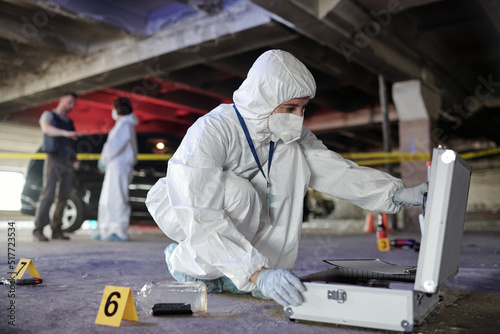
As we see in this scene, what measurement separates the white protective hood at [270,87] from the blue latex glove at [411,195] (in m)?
0.53

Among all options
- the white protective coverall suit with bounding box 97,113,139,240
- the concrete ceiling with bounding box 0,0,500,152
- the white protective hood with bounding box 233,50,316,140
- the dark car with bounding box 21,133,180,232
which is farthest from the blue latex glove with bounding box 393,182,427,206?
the dark car with bounding box 21,133,180,232

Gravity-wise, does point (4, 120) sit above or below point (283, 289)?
above

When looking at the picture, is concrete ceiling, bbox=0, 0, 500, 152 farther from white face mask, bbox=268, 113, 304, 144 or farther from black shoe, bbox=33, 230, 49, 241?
white face mask, bbox=268, 113, 304, 144

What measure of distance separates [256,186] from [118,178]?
3385mm

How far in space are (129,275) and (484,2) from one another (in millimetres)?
4312

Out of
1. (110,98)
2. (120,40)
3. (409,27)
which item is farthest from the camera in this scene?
(110,98)

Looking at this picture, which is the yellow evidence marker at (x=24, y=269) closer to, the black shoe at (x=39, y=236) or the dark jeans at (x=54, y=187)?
the black shoe at (x=39, y=236)

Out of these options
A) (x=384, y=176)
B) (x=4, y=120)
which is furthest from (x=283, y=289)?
(x=4, y=120)

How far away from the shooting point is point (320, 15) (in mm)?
4645

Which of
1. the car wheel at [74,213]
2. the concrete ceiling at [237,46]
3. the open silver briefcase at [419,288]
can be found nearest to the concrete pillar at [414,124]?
the concrete ceiling at [237,46]

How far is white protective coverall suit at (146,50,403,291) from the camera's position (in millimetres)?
1461

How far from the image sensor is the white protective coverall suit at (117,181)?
4.91m

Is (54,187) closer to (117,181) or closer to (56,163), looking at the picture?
(56,163)

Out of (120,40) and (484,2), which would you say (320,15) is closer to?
(484,2)
